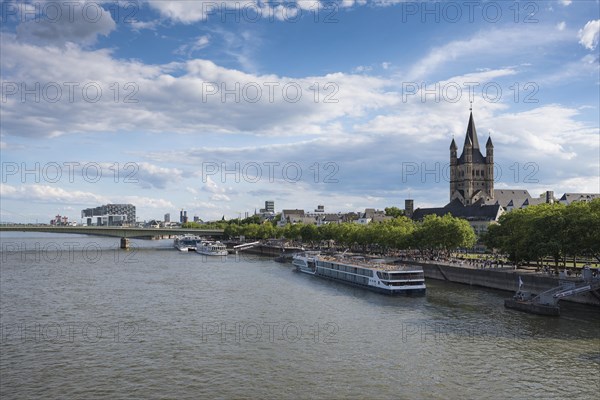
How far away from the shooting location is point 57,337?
39.7 metres

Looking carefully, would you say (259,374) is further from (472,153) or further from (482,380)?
(472,153)

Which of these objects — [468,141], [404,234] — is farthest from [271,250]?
[468,141]

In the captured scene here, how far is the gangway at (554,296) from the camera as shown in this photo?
48.5m

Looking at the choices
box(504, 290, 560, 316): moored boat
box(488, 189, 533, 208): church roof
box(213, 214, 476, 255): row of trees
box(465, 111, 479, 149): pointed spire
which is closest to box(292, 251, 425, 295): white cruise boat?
box(504, 290, 560, 316): moored boat

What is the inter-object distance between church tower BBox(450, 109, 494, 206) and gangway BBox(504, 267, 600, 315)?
462 feet

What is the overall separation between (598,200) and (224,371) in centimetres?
4943

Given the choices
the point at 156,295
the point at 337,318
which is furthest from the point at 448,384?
the point at 156,295

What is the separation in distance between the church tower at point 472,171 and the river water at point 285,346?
441 ft

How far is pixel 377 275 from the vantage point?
67.7 metres

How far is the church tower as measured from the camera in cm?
19162

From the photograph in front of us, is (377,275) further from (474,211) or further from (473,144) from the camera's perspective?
(473,144)

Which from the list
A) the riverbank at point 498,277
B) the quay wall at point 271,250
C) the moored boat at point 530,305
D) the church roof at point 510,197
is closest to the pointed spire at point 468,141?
the church roof at point 510,197

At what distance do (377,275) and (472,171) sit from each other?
137m

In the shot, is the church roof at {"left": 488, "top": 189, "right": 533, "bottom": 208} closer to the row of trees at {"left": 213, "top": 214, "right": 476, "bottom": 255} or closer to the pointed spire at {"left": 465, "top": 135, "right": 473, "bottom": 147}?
the pointed spire at {"left": 465, "top": 135, "right": 473, "bottom": 147}
